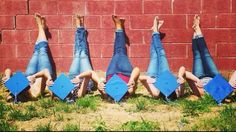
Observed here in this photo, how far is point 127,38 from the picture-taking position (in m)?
6.00

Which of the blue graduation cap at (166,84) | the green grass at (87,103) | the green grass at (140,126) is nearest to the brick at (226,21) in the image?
the blue graduation cap at (166,84)

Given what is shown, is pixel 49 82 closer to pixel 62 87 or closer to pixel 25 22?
pixel 62 87

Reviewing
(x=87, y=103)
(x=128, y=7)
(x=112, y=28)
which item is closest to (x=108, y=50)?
(x=112, y=28)

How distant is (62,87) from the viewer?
5.13m

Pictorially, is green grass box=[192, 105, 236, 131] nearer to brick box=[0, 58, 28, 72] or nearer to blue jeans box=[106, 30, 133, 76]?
blue jeans box=[106, 30, 133, 76]

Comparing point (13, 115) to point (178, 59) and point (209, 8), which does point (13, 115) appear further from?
point (209, 8)

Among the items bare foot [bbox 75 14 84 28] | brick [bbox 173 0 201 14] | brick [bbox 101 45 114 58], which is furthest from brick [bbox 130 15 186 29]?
bare foot [bbox 75 14 84 28]

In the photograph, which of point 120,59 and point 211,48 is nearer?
point 120,59

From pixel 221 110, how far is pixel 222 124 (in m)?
0.50

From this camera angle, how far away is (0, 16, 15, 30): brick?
6121mm

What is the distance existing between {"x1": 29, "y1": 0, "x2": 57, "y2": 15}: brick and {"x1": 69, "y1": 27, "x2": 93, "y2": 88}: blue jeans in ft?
1.91

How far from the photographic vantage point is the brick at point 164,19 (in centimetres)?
590

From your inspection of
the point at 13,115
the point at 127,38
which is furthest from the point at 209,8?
the point at 13,115

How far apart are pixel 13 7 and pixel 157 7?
2.42 metres
